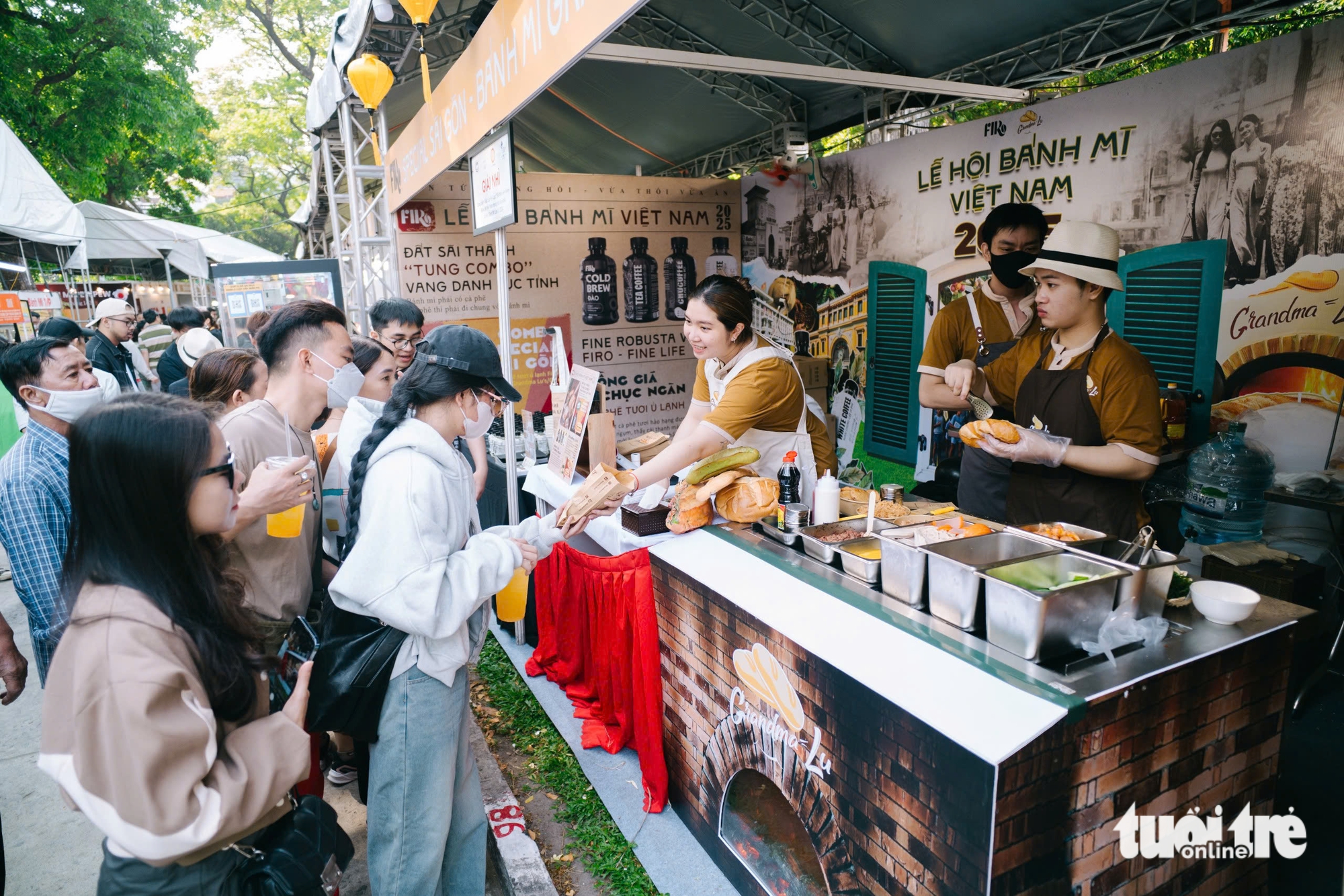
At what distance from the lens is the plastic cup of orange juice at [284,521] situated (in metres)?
2.17

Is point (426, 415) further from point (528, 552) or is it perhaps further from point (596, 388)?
point (596, 388)

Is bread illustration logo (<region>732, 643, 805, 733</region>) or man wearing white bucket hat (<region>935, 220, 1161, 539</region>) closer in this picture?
bread illustration logo (<region>732, 643, 805, 733</region>)

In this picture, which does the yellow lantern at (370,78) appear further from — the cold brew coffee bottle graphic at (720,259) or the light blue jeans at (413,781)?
the light blue jeans at (413,781)

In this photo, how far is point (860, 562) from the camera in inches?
84.1

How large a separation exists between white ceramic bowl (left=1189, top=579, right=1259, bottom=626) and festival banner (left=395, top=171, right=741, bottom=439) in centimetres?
555

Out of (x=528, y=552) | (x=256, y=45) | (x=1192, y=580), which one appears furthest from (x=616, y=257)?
(x=256, y=45)

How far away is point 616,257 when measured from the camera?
7488 mm

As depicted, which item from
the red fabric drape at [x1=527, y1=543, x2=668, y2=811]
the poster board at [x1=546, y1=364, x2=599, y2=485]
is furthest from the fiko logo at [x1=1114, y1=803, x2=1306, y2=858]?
the poster board at [x1=546, y1=364, x2=599, y2=485]

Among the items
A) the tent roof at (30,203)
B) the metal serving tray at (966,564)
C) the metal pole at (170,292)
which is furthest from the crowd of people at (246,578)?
the metal pole at (170,292)

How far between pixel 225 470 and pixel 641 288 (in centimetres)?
636

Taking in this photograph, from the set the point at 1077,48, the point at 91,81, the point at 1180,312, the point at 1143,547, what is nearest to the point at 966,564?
the point at 1143,547

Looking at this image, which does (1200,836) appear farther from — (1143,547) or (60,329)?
(60,329)

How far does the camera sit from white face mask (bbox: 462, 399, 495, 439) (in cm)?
214

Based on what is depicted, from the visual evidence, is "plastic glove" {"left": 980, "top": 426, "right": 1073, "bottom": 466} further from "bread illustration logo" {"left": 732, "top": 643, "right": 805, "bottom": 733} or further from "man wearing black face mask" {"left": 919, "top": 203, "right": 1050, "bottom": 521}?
"bread illustration logo" {"left": 732, "top": 643, "right": 805, "bottom": 733}
